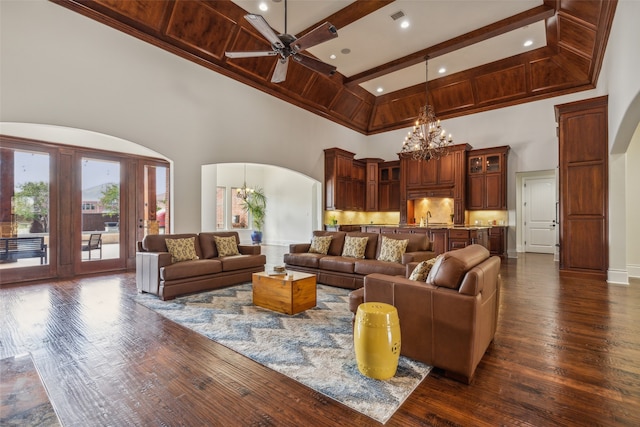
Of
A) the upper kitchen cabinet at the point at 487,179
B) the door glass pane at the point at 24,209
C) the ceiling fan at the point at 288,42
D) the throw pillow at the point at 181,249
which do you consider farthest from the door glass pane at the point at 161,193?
the upper kitchen cabinet at the point at 487,179

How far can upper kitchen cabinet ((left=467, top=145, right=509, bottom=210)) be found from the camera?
8.12 metres

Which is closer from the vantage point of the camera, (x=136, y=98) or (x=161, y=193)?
(x=136, y=98)

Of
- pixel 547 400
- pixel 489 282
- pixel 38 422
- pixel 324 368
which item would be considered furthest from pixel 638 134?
pixel 38 422

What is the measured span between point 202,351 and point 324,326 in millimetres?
1233

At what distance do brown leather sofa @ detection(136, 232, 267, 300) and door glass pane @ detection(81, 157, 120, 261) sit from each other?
2380 mm

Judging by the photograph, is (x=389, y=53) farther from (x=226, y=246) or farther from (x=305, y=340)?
(x=305, y=340)

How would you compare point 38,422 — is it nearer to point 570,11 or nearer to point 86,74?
point 86,74

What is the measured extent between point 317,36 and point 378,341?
139 inches

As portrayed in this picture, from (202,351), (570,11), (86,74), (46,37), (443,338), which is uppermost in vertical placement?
(570,11)

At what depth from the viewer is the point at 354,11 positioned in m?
5.29

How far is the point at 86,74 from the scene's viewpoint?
14.8ft

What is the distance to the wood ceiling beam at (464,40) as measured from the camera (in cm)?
537

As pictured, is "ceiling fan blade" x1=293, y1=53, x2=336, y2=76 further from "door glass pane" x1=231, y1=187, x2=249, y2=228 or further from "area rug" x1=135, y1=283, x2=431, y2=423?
"door glass pane" x1=231, y1=187, x2=249, y2=228

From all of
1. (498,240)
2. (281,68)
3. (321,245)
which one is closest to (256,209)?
(321,245)
